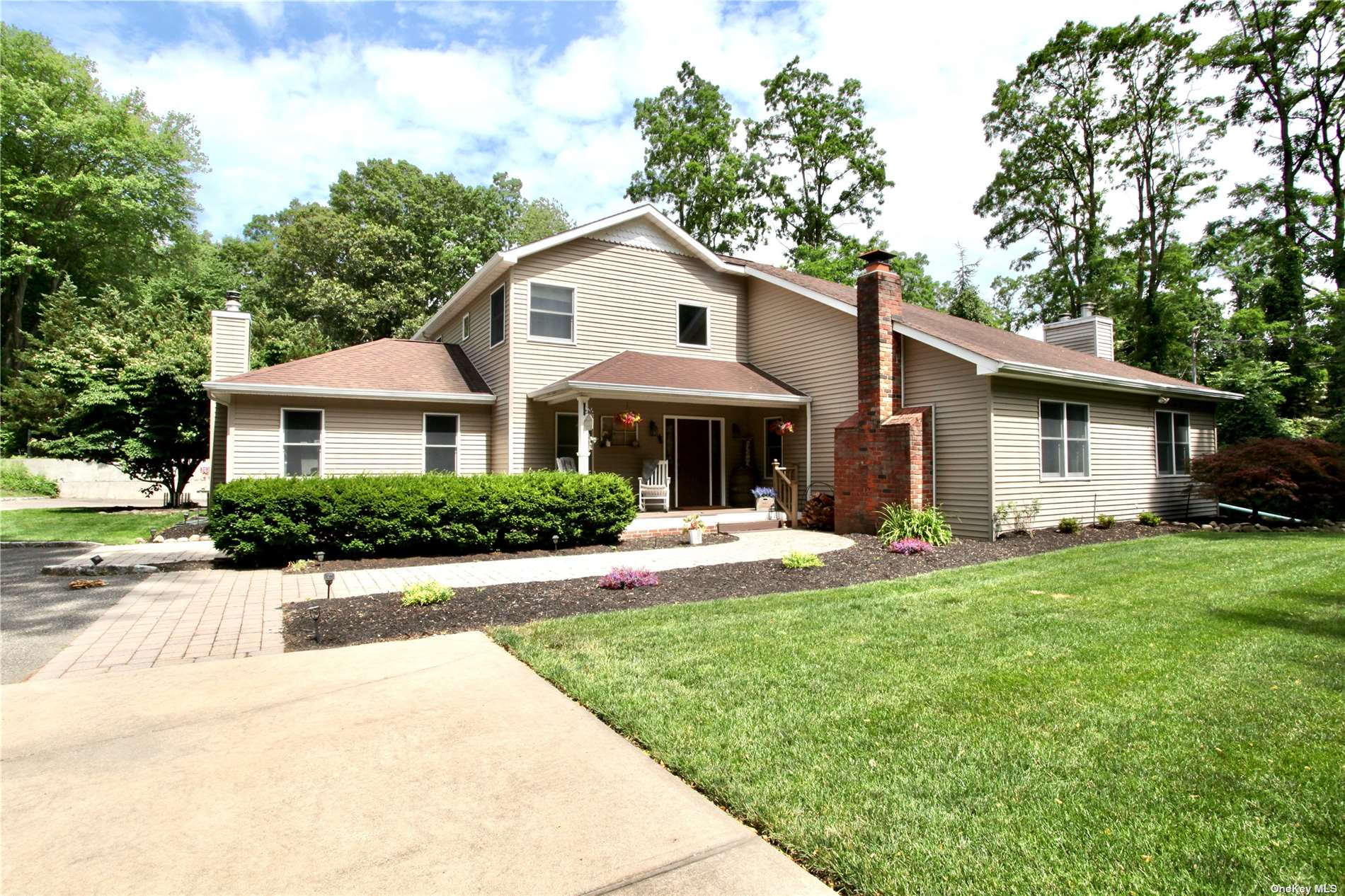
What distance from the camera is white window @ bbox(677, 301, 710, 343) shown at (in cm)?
1645

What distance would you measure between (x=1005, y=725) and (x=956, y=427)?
9291mm

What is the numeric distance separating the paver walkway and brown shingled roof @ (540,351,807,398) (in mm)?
3612

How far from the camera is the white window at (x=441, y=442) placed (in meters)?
14.4

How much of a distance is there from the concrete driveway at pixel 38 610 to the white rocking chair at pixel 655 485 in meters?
8.51

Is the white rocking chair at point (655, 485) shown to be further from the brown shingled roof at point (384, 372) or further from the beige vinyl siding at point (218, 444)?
the beige vinyl siding at point (218, 444)

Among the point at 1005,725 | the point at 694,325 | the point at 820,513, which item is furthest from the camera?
the point at 694,325

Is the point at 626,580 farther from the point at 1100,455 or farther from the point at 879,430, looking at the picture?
the point at 1100,455

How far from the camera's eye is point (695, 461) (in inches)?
634

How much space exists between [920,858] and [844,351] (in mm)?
12765

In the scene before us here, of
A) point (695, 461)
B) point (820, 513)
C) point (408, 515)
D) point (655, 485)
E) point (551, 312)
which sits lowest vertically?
point (820, 513)

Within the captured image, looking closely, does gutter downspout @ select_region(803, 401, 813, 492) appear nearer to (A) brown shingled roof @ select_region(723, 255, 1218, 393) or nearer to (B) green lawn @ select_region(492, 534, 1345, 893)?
(A) brown shingled roof @ select_region(723, 255, 1218, 393)

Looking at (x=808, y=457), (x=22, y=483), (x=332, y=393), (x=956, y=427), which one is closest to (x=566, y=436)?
(x=332, y=393)

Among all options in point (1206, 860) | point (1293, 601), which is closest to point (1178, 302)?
point (1293, 601)

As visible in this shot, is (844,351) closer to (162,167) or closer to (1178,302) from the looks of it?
(1178,302)
